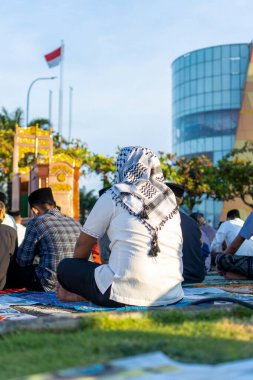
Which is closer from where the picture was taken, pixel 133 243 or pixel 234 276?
pixel 133 243

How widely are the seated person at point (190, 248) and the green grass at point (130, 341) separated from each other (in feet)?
12.7

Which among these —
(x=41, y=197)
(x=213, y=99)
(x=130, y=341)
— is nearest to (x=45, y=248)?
(x=41, y=197)

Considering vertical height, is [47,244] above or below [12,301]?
above

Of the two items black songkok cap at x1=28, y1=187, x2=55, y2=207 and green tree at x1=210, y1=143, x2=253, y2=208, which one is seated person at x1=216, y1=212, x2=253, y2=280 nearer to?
black songkok cap at x1=28, y1=187, x2=55, y2=207

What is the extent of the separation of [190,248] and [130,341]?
462 cm

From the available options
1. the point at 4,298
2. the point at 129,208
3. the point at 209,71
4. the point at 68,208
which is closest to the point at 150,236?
the point at 129,208

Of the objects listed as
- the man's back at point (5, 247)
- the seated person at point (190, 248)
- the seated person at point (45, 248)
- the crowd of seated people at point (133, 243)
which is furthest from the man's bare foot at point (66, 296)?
the seated person at point (190, 248)

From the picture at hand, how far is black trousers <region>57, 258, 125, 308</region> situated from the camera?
3.93 metres

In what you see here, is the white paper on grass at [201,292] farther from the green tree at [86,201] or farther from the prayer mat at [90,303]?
the green tree at [86,201]

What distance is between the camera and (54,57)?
3759 cm

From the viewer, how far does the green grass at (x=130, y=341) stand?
1909 millimetres

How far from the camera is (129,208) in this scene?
150 inches

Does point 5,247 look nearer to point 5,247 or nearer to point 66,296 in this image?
point 5,247

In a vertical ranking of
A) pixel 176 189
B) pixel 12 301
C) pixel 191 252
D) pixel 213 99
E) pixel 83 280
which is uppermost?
pixel 213 99
